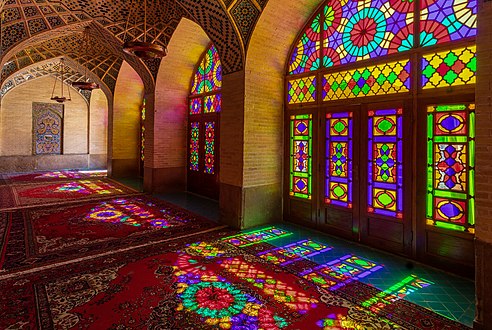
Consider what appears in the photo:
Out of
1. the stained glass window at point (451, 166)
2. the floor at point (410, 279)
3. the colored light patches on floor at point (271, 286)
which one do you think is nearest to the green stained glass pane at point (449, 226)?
the stained glass window at point (451, 166)

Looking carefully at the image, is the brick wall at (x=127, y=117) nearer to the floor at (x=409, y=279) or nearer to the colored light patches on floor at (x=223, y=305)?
the floor at (x=409, y=279)

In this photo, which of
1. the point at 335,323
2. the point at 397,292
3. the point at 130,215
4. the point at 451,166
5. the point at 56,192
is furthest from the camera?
the point at 56,192

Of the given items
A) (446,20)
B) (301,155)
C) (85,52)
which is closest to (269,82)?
(301,155)

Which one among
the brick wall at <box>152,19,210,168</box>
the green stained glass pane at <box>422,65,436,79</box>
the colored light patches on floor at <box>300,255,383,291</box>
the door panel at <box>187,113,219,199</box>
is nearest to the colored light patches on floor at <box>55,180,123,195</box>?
the brick wall at <box>152,19,210,168</box>

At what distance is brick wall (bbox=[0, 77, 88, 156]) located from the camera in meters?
10.9

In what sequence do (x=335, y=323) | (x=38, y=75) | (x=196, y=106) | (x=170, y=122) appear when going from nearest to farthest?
(x=335, y=323)
(x=196, y=106)
(x=170, y=122)
(x=38, y=75)

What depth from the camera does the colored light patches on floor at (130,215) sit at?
15.4 ft

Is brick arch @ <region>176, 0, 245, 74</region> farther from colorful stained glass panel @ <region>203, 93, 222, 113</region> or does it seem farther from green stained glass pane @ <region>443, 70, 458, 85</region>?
green stained glass pane @ <region>443, 70, 458, 85</region>

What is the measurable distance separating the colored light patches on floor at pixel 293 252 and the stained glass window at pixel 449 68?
85.1 inches

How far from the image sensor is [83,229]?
4293 mm

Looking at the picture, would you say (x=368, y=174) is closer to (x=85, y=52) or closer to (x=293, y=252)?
(x=293, y=252)

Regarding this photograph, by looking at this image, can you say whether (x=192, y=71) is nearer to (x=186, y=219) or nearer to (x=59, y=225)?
(x=186, y=219)

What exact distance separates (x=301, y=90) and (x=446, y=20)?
1.96m

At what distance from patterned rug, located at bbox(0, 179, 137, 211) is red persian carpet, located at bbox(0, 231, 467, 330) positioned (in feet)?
12.2
